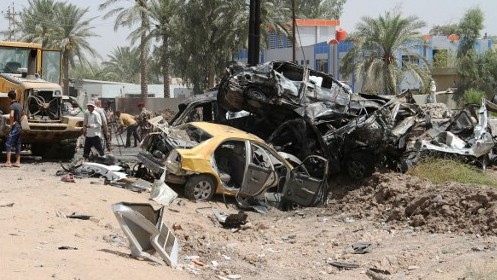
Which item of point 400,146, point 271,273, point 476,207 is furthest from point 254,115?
point 271,273

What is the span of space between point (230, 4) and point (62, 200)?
93.9 feet

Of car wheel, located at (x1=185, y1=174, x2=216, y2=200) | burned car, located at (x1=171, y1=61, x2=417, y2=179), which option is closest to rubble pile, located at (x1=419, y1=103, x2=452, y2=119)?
burned car, located at (x1=171, y1=61, x2=417, y2=179)

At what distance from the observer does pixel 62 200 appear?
36.3ft

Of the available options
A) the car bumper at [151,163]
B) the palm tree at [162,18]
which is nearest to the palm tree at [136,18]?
the palm tree at [162,18]

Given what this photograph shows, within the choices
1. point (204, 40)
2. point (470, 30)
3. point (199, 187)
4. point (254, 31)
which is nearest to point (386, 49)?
point (204, 40)

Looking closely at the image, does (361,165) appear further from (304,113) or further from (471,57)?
(471,57)

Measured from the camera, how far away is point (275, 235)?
39.4ft

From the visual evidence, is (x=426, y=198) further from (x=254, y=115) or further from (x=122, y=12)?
(x=122, y=12)

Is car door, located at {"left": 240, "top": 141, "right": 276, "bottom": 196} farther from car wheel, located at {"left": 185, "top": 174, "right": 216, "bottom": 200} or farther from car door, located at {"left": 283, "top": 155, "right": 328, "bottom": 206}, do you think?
car wheel, located at {"left": 185, "top": 174, "right": 216, "bottom": 200}

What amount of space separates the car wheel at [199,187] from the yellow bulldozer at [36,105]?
5735mm

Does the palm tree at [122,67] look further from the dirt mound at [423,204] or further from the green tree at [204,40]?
the dirt mound at [423,204]

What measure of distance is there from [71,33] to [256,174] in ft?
138

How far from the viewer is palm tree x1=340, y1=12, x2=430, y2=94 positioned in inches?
1565

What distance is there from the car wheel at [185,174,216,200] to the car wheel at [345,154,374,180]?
10.4 ft
